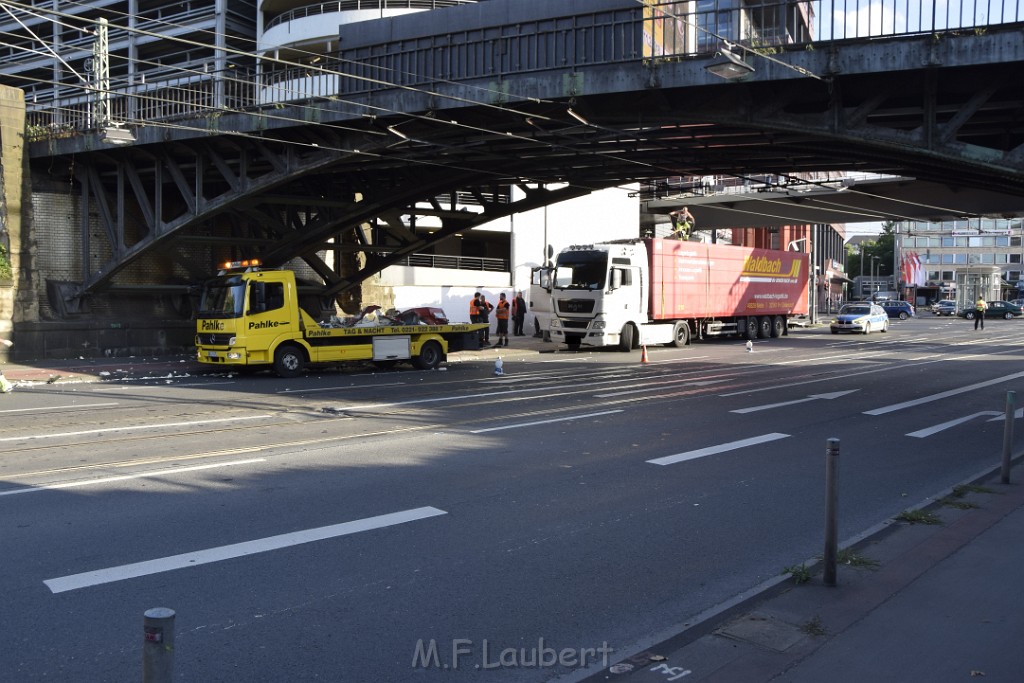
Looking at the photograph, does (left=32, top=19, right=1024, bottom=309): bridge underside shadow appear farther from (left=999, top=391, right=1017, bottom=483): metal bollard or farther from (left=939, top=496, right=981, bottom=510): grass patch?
(left=939, top=496, right=981, bottom=510): grass patch

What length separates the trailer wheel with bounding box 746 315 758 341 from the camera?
1521 inches

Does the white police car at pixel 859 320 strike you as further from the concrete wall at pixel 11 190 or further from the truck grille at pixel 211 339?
the concrete wall at pixel 11 190

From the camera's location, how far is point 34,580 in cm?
563

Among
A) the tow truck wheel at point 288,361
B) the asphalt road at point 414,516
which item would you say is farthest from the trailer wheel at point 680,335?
the asphalt road at point 414,516

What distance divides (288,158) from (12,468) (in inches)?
599

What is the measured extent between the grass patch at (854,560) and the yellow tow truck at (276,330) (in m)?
16.2

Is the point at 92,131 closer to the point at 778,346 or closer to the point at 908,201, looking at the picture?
the point at 778,346

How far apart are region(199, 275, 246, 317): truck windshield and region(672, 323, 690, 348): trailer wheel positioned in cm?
1824

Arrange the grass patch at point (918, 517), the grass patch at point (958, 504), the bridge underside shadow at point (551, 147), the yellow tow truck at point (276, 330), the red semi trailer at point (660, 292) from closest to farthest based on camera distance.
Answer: the grass patch at point (918, 517), the grass patch at point (958, 504), the bridge underside shadow at point (551, 147), the yellow tow truck at point (276, 330), the red semi trailer at point (660, 292)

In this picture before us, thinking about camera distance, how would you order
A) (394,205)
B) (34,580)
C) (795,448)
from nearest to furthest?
(34,580)
(795,448)
(394,205)

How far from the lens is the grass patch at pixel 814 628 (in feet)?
16.0

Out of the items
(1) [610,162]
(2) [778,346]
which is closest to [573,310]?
(1) [610,162]

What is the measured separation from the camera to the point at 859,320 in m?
43.3

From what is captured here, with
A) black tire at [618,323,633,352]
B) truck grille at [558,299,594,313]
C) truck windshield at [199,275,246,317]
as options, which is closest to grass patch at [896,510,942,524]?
truck windshield at [199,275,246,317]
